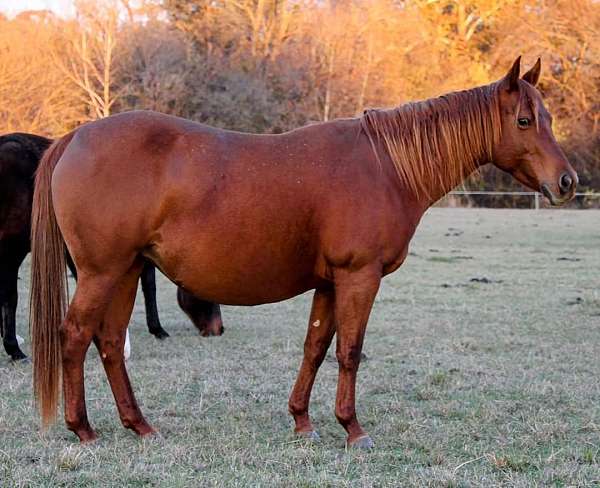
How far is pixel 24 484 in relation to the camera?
3234mm

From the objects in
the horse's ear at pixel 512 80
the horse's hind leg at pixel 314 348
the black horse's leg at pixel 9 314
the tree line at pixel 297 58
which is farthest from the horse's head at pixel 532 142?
the tree line at pixel 297 58

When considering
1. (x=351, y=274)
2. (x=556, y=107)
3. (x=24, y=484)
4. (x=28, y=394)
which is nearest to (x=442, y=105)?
(x=351, y=274)

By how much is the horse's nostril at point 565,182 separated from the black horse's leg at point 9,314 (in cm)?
442

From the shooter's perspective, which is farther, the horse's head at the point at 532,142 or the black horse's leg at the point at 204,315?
the black horse's leg at the point at 204,315

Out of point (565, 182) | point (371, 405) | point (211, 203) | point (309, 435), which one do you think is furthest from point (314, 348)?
point (565, 182)

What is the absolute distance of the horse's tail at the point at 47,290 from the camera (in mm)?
4012

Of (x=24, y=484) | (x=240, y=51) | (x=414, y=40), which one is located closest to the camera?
(x=24, y=484)

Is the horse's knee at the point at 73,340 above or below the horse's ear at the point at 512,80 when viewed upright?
below

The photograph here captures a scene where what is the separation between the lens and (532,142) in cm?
413

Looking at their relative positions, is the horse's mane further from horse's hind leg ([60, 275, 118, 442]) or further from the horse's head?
horse's hind leg ([60, 275, 118, 442])

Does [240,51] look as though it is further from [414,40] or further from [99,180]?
[99,180]

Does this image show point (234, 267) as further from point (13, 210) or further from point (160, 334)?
point (160, 334)

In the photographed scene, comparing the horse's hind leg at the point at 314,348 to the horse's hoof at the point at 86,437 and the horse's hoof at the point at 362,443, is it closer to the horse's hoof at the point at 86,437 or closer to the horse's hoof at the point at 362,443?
the horse's hoof at the point at 362,443

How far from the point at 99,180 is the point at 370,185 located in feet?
4.69
